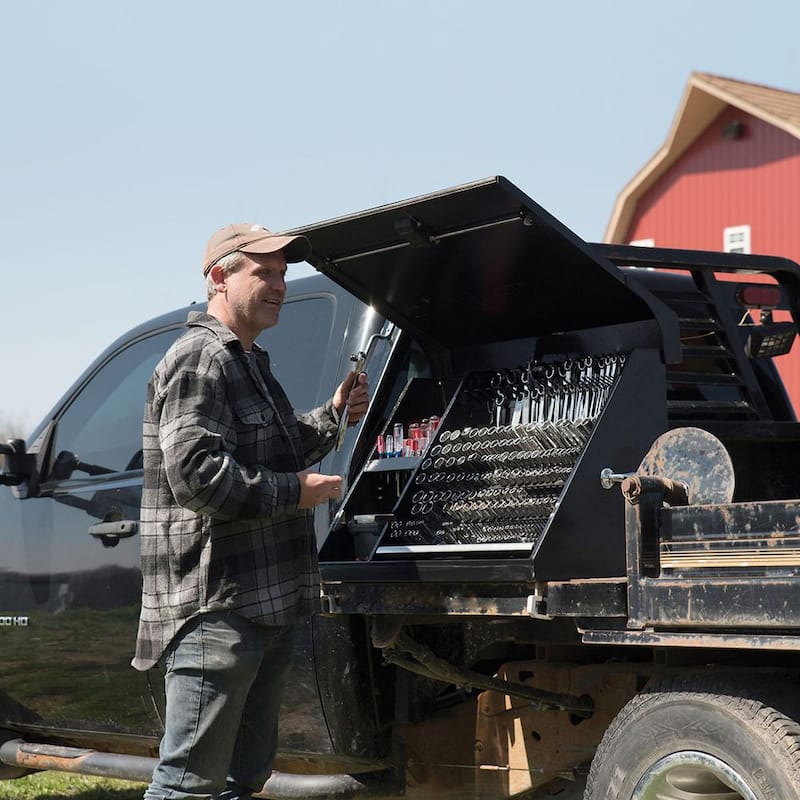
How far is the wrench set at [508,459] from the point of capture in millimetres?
3908

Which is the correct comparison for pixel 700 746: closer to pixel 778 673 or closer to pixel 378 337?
pixel 778 673

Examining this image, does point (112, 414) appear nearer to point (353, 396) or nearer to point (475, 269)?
point (353, 396)

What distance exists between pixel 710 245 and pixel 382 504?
60.5 feet

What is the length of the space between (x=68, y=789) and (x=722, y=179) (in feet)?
56.2

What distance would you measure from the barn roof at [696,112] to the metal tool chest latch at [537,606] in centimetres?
1872

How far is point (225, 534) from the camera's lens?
11.6ft

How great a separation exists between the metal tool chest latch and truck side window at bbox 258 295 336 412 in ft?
4.97

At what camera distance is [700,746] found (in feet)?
10.5

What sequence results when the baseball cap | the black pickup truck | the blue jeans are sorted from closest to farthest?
the black pickup truck
the blue jeans
the baseball cap

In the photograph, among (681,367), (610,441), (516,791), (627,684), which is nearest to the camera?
(610,441)

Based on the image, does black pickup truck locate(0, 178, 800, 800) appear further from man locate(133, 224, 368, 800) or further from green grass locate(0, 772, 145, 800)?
green grass locate(0, 772, 145, 800)

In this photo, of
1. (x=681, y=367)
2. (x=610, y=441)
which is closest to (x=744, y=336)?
(x=681, y=367)

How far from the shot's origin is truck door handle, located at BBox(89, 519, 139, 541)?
5.05m

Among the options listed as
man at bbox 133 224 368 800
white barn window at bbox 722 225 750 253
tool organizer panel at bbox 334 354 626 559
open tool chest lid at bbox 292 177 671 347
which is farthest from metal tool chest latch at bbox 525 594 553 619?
white barn window at bbox 722 225 750 253
